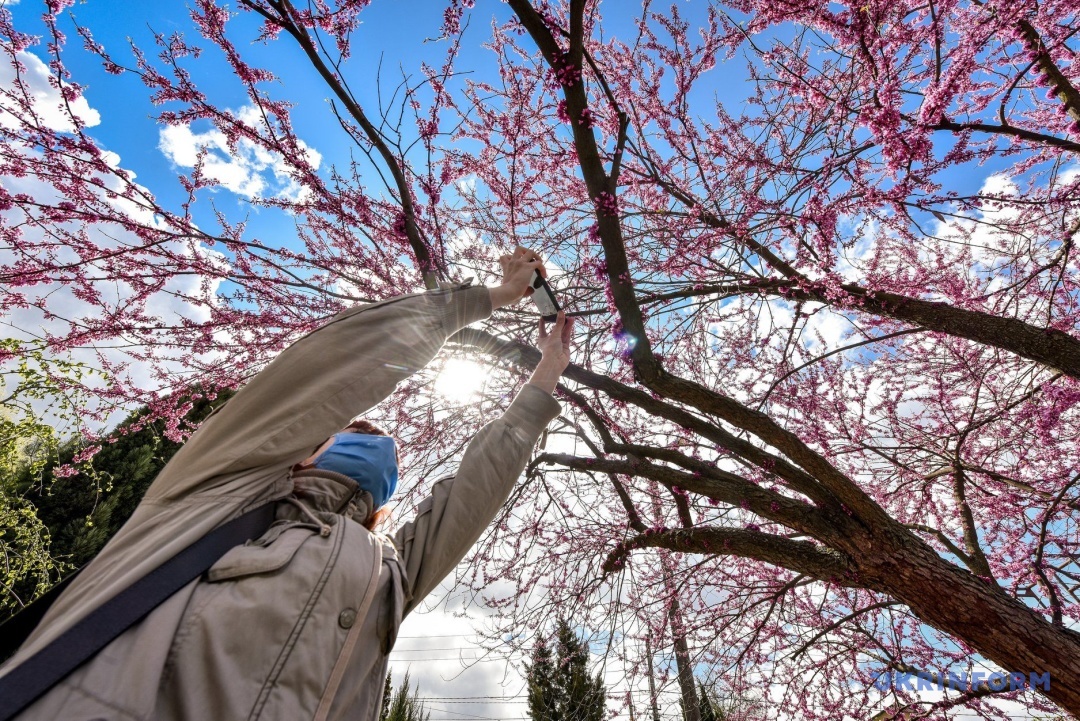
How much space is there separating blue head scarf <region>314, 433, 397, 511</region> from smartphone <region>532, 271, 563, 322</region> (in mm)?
862

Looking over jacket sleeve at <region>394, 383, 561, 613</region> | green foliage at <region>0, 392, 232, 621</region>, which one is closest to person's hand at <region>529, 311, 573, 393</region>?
jacket sleeve at <region>394, 383, 561, 613</region>

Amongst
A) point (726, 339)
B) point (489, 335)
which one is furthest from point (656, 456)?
point (726, 339)

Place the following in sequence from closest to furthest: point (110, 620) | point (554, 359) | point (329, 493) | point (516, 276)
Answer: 1. point (110, 620)
2. point (329, 493)
3. point (554, 359)
4. point (516, 276)

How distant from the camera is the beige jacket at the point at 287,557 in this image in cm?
64

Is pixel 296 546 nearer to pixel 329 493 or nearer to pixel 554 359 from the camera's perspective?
pixel 329 493

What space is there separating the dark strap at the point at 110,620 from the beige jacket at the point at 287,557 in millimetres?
12

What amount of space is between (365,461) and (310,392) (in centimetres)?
33

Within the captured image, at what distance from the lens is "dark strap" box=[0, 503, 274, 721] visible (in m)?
0.55

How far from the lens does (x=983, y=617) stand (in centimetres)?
220

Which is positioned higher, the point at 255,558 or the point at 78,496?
the point at 78,496


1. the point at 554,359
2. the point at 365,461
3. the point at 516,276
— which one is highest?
the point at 516,276

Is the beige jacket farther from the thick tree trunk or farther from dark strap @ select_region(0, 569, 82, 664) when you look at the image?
the thick tree trunk

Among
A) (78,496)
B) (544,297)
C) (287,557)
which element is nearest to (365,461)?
(287,557)

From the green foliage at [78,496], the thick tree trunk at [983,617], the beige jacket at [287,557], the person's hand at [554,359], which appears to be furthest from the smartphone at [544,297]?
the green foliage at [78,496]
